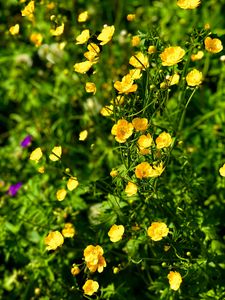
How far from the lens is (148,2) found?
408 cm

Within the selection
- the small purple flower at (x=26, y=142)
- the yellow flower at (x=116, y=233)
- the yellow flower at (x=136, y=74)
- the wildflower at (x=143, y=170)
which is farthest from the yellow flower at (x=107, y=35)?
the small purple flower at (x=26, y=142)

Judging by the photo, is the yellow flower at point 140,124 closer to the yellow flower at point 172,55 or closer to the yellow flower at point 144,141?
the yellow flower at point 144,141

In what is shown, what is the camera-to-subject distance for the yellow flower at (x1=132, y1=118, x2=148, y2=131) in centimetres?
191

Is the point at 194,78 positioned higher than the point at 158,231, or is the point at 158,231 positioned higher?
the point at 194,78

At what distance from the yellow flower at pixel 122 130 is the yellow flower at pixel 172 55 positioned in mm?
270

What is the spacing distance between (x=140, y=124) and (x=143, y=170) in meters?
0.18

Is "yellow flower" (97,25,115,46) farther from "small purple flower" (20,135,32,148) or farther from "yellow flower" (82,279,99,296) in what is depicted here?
"small purple flower" (20,135,32,148)

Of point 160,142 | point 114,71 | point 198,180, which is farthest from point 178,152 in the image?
point 114,71

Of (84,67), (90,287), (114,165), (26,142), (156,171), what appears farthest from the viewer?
(26,142)

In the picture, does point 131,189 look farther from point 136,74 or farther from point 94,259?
point 136,74

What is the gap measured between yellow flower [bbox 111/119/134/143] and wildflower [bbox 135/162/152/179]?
12cm

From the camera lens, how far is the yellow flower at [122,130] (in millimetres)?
1914

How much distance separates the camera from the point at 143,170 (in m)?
1.88

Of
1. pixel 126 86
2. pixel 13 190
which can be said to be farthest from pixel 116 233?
pixel 13 190
